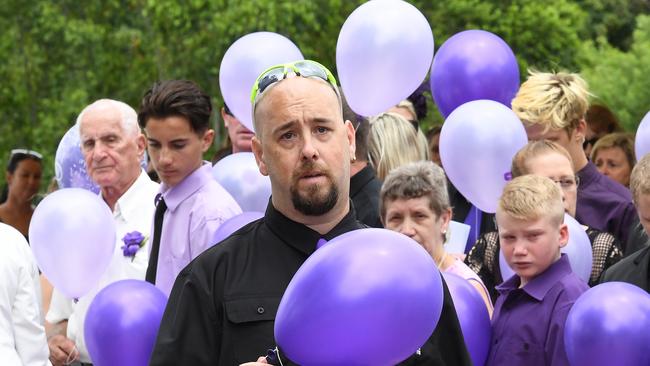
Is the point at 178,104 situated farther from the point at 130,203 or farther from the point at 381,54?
the point at 381,54

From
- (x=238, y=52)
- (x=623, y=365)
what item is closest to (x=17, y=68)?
(x=238, y=52)

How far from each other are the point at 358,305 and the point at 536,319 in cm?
207

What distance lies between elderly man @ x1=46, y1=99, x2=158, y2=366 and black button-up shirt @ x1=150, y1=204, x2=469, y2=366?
108 inches

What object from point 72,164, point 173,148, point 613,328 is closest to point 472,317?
point 613,328

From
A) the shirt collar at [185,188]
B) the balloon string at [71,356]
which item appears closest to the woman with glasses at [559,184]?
the shirt collar at [185,188]

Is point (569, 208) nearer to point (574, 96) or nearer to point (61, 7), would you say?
point (574, 96)

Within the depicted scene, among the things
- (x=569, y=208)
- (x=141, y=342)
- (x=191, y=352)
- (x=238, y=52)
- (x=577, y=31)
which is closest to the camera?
(x=191, y=352)

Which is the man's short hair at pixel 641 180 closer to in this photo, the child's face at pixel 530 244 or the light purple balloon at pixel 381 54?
the child's face at pixel 530 244

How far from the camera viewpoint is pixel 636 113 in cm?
1677

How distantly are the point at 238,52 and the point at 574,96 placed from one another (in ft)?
5.84

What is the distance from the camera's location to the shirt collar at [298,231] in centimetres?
362

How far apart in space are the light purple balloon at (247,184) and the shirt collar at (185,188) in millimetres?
699

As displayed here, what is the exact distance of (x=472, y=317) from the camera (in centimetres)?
517

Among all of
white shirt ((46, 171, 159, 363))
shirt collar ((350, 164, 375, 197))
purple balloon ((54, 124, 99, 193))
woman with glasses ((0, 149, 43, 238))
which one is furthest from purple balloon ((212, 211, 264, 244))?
woman with glasses ((0, 149, 43, 238))
